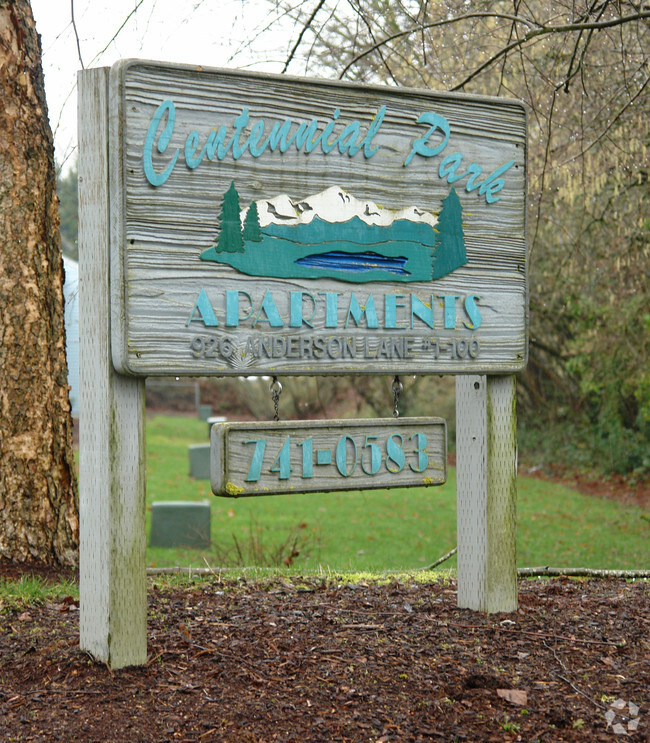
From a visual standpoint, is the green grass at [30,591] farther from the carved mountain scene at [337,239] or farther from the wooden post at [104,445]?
the carved mountain scene at [337,239]

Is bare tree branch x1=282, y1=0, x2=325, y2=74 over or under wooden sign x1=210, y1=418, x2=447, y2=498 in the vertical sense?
over

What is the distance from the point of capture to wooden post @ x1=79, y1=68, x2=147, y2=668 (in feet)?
10.8

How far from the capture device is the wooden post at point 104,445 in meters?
3.29

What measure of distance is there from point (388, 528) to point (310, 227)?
10013 millimetres

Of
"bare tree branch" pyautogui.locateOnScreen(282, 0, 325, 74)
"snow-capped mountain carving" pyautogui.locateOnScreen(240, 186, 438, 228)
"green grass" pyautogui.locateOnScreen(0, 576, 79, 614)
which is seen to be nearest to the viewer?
"snow-capped mountain carving" pyautogui.locateOnScreen(240, 186, 438, 228)

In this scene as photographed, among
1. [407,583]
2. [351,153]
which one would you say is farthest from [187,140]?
[407,583]

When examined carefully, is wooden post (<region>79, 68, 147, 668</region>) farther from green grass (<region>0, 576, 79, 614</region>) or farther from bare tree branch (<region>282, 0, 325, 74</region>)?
bare tree branch (<region>282, 0, 325, 74</region>)

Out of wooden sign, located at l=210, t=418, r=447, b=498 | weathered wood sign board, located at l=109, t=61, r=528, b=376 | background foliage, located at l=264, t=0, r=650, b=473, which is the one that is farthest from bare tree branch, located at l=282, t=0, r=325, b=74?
wooden sign, located at l=210, t=418, r=447, b=498

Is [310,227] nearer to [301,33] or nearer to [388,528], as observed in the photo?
[301,33]

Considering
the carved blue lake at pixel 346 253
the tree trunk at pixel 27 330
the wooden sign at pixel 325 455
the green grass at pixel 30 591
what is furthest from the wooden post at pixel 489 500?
the tree trunk at pixel 27 330

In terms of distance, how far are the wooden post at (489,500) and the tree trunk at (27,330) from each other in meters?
2.44

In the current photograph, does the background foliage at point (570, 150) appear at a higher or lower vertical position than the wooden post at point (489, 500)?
higher

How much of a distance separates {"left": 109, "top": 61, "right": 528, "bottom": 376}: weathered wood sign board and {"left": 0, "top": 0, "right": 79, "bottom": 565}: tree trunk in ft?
6.54

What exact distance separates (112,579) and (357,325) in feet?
4.87
